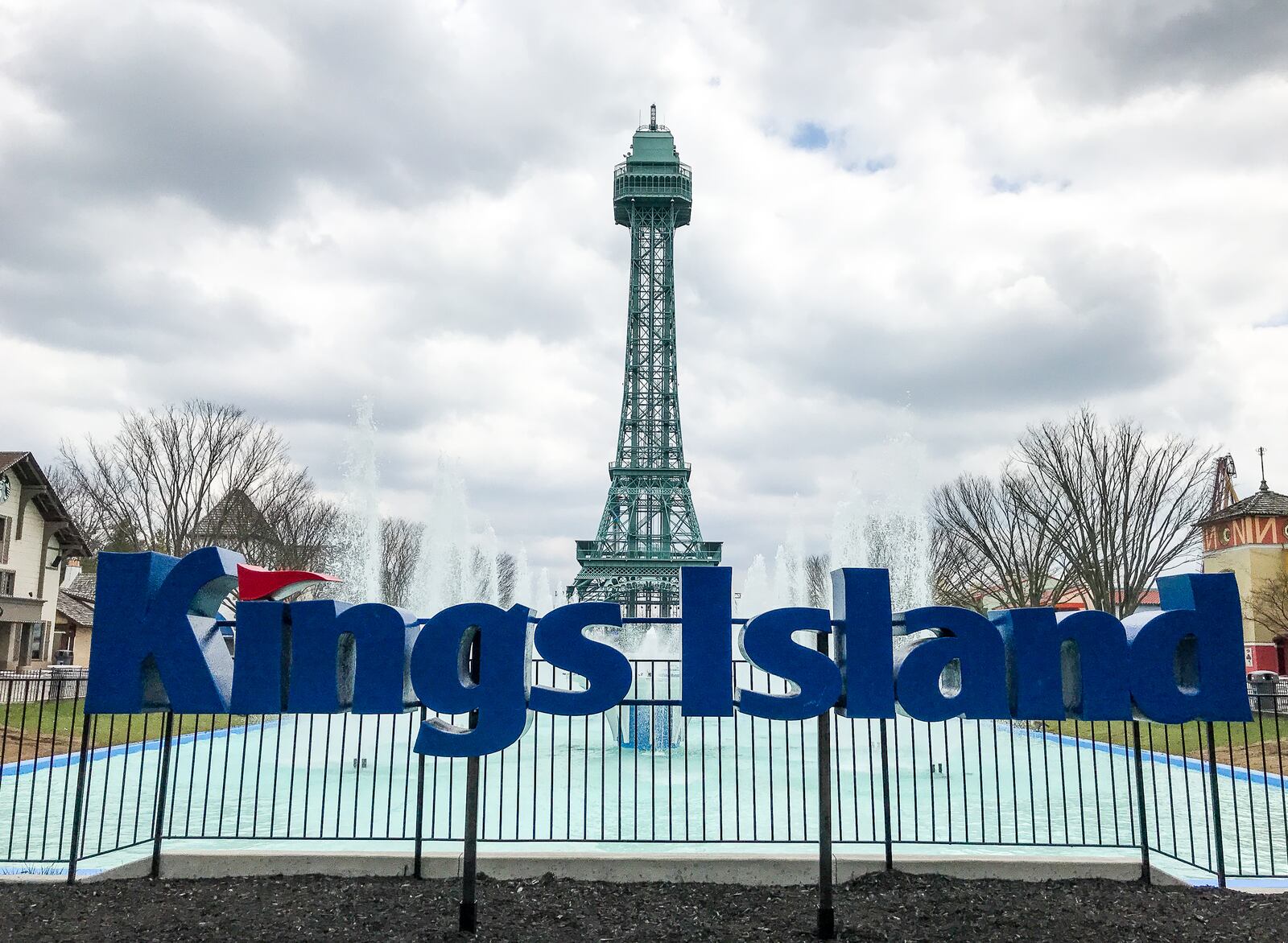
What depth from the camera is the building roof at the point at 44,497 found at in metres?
34.4

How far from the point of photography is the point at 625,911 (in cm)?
662

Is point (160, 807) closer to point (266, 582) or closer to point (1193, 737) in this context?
point (266, 582)

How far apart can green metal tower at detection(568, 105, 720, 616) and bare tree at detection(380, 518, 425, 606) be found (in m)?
11.5

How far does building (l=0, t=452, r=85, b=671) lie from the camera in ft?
114

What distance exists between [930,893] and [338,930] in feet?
13.6

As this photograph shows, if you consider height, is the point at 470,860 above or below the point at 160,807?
below

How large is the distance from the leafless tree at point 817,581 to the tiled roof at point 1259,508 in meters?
21.7

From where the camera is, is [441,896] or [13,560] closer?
[441,896]

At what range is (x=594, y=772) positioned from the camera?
14.6m

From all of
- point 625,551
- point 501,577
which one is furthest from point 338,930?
point 501,577

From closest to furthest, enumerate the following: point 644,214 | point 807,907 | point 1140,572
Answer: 1. point 807,907
2. point 1140,572
3. point 644,214

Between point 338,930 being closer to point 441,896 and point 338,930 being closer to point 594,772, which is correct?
point 441,896

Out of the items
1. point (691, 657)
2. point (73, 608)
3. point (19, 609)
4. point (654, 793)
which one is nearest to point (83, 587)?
point (73, 608)

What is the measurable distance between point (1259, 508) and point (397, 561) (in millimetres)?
41750
